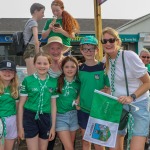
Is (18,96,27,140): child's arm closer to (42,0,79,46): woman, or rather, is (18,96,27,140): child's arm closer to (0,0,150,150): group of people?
(0,0,150,150): group of people

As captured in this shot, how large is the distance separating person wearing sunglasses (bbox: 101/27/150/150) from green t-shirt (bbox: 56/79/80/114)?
2.15 feet

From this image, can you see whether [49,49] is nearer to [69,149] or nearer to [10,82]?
[10,82]

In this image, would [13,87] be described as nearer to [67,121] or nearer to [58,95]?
[58,95]

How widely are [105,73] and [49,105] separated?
923mm

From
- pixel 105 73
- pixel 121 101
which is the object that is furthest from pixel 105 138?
pixel 105 73

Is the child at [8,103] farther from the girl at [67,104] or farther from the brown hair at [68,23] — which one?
the brown hair at [68,23]

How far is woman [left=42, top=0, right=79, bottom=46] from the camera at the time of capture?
496 cm

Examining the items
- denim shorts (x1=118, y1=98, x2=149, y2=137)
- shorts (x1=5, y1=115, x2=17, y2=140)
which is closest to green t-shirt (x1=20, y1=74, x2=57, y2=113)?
shorts (x1=5, y1=115, x2=17, y2=140)

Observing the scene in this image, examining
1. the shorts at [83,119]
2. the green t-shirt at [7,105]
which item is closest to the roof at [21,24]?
the shorts at [83,119]

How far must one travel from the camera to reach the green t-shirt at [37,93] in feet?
12.4

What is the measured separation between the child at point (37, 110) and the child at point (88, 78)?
42cm

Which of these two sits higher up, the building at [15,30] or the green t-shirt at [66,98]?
the building at [15,30]

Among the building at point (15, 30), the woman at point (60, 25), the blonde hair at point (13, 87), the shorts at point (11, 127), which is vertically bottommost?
the shorts at point (11, 127)

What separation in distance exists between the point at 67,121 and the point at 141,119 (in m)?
1.07
